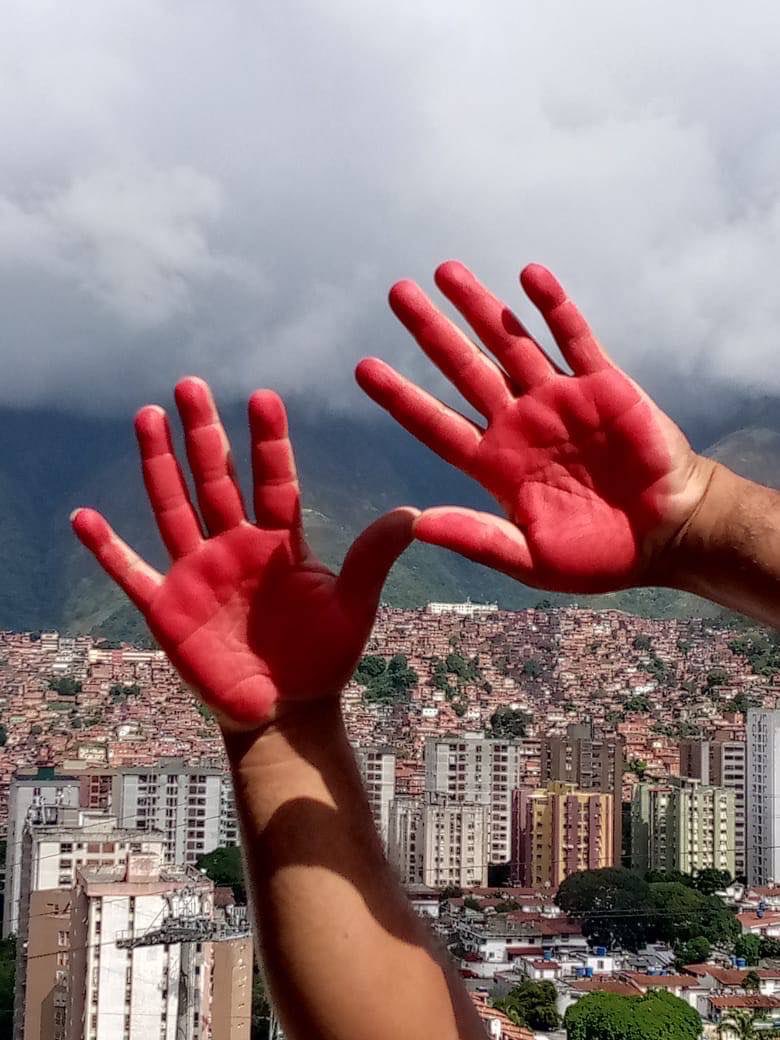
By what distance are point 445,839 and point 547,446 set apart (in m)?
20.6

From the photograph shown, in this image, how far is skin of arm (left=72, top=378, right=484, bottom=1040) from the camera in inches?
45.9

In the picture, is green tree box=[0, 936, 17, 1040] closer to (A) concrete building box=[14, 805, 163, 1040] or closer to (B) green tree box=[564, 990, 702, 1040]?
(A) concrete building box=[14, 805, 163, 1040]

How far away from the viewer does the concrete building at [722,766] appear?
2277cm

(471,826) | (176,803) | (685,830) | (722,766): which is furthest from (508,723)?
(176,803)

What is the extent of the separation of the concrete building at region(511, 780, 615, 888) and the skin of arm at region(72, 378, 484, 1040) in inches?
835

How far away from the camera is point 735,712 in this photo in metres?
29.2

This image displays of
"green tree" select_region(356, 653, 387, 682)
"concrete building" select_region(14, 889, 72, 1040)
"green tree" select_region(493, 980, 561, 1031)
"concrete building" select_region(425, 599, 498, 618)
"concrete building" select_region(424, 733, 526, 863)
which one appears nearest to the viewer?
"concrete building" select_region(14, 889, 72, 1040)

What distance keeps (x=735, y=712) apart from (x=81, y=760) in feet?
51.7

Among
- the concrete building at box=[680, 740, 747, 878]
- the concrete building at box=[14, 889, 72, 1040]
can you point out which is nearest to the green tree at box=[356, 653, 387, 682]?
the concrete building at box=[680, 740, 747, 878]

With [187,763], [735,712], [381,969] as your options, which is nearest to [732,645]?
[735,712]

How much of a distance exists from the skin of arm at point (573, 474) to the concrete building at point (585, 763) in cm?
2459

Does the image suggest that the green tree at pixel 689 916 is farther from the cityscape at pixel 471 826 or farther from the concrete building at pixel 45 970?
the concrete building at pixel 45 970

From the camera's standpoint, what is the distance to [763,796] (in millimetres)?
22516

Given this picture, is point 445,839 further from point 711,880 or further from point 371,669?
point 371,669
